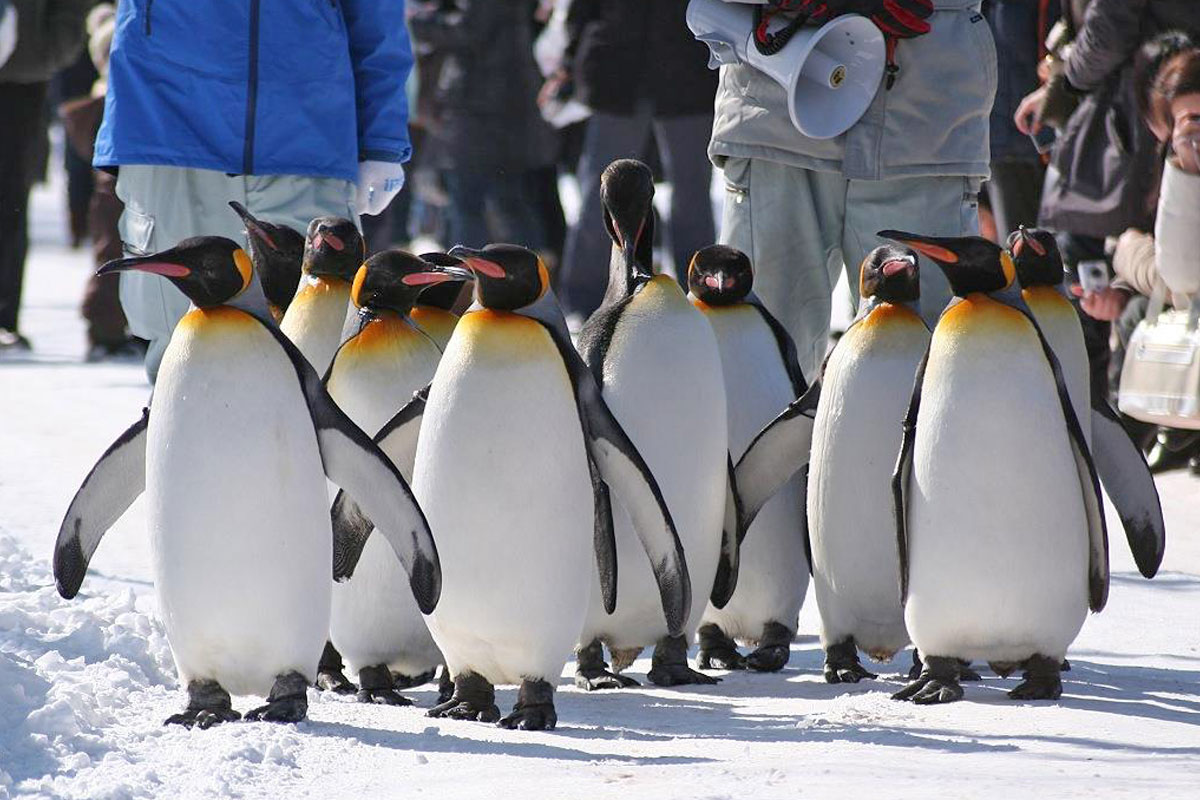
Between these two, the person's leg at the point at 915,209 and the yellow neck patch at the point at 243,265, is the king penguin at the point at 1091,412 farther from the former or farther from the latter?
the yellow neck patch at the point at 243,265

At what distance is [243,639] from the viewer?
3389mm

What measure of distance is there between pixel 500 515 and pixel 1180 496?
318 centimetres

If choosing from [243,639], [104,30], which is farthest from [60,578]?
[104,30]

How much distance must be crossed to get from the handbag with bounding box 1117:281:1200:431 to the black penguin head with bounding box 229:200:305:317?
2.65 meters

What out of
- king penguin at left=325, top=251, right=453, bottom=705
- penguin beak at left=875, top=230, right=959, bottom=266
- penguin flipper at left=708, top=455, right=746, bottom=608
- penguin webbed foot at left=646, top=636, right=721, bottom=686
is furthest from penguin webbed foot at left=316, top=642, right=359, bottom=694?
penguin beak at left=875, top=230, right=959, bottom=266

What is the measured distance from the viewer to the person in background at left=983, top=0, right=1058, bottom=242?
7.22 metres

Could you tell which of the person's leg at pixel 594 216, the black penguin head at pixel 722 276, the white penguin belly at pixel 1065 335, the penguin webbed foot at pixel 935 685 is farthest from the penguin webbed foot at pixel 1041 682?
the person's leg at pixel 594 216

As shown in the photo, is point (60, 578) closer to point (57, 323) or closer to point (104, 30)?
point (104, 30)

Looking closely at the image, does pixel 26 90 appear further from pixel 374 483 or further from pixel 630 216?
pixel 374 483

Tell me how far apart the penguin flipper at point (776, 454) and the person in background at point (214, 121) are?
1.24 meters

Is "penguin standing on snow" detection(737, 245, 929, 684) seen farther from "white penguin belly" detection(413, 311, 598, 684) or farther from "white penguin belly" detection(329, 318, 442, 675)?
"white penguin belly" detection(329, 318, 442, 675)

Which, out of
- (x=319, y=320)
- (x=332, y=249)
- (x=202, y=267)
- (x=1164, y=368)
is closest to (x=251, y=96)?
(x=332, y=249)

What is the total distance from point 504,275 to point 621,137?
5.28 metres

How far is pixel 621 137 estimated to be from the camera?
8.65 m
